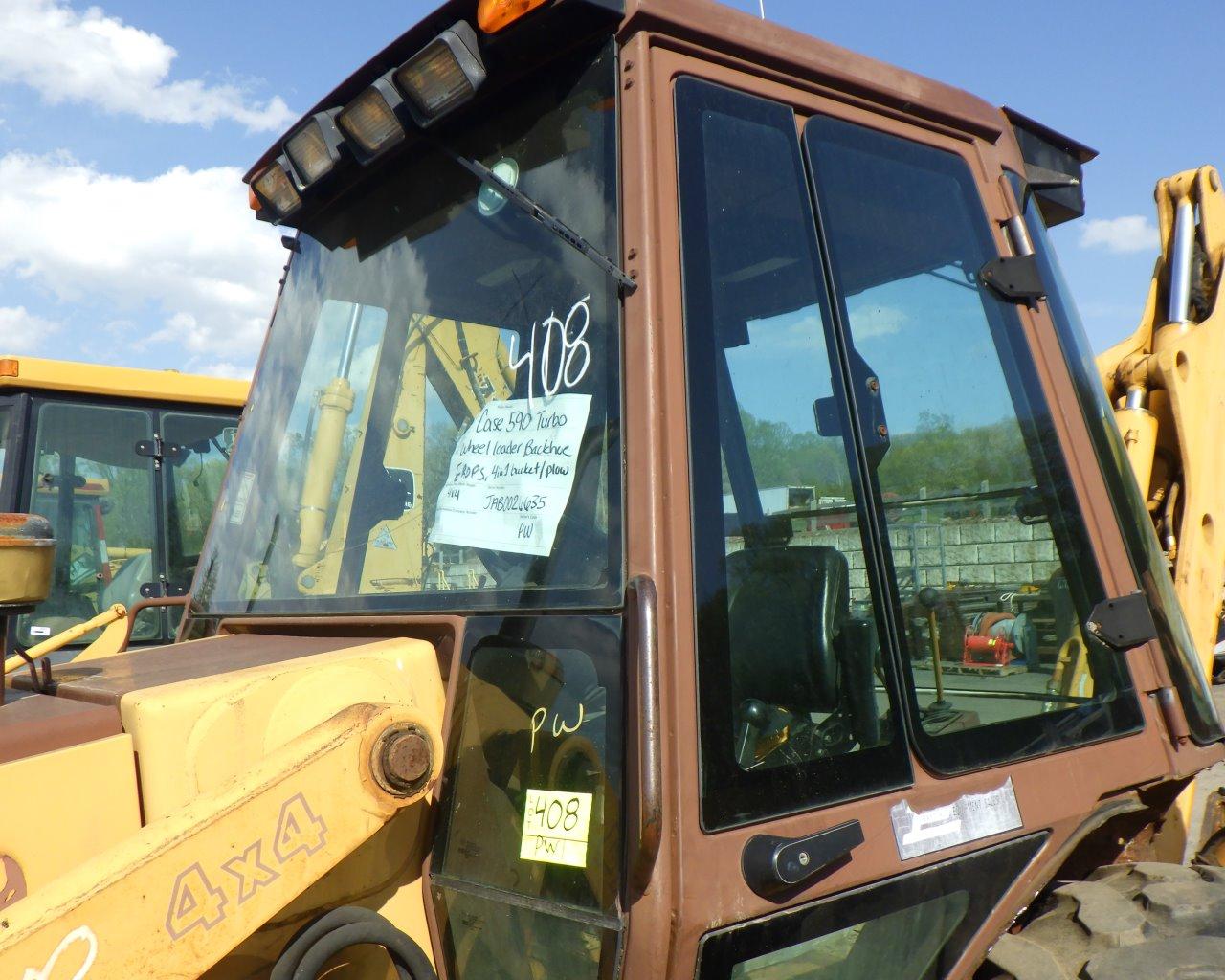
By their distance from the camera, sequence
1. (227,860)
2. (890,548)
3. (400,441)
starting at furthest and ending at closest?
1. (400,441)
2. (890,548)
3. (227,860)

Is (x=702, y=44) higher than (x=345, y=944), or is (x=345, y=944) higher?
(x=702, y=44)

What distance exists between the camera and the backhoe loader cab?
157 cm

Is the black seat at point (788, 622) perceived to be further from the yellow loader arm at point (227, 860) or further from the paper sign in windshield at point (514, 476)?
the yellow loader arm at point (227, 860)

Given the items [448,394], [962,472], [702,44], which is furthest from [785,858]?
[702,44]

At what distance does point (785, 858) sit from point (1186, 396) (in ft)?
6.48

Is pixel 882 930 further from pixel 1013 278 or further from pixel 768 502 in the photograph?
pixel 1013 278

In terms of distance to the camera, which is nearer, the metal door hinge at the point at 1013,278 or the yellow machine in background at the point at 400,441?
the yellow machine in background at the point at 400,441

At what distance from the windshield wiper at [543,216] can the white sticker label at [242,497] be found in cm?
87

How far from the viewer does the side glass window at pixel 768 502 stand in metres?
1.67

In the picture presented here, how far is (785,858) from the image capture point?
1589mm

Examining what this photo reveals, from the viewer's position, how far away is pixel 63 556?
6219mm

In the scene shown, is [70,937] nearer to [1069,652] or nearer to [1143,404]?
[1069,652]

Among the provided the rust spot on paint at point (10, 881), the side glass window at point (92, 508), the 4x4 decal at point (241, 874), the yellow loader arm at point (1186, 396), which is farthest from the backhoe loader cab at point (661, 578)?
the side glass window at point (92, 508)

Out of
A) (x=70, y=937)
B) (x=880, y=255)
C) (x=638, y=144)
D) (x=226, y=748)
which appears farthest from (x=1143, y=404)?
(x=70, y=937)
